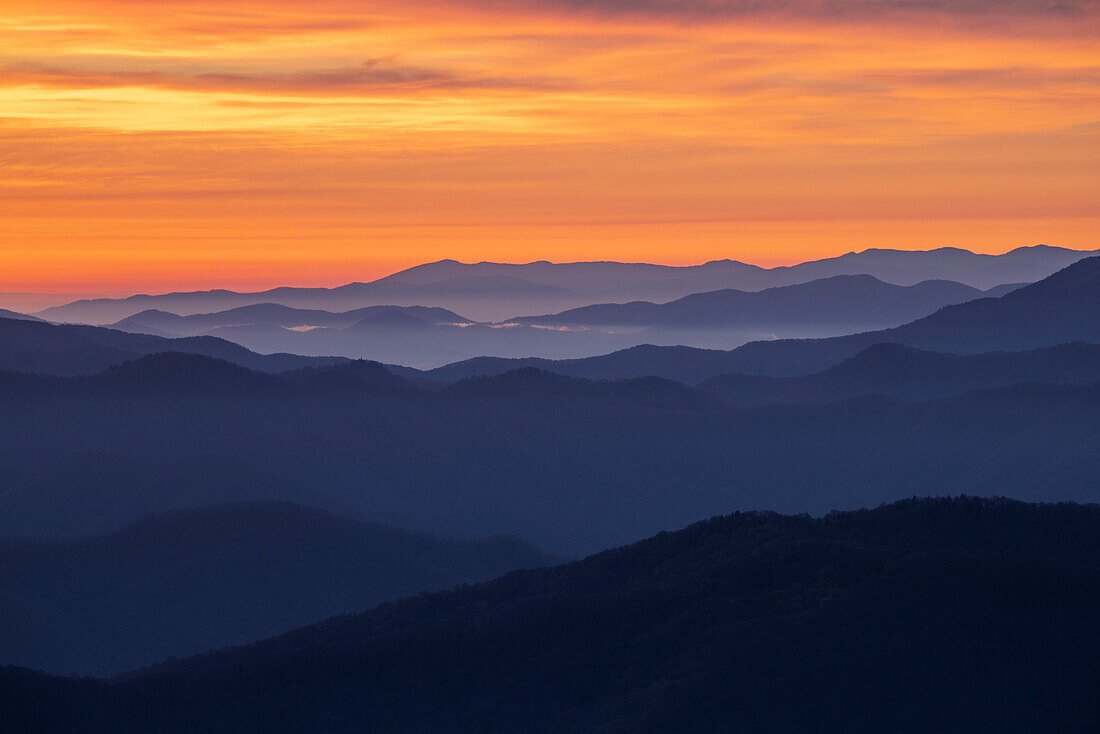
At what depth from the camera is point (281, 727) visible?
8819cm

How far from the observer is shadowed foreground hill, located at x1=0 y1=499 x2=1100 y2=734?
82875 millimetres

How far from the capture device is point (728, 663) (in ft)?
287

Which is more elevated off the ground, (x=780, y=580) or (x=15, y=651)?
(x=780, y=580)

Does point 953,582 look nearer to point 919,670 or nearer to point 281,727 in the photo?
point 919,670

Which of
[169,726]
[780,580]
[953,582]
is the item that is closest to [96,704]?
[169,726]

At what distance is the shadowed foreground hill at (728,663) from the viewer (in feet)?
272

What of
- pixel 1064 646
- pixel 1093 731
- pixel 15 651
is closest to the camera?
pixel 1093 731

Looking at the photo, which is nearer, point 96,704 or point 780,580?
point 96,704

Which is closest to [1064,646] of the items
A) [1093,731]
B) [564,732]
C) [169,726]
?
[1093,731]

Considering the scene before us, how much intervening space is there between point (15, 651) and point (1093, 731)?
150m

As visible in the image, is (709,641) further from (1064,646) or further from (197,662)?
(197,662)

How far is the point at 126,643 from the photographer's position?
198 meters

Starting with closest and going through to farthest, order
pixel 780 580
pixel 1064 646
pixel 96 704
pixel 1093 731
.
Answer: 1. pixel 1093 731
2. pixel 1064 646
3. pixel 96 704
4. pixel 780 580

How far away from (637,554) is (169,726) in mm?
45670
